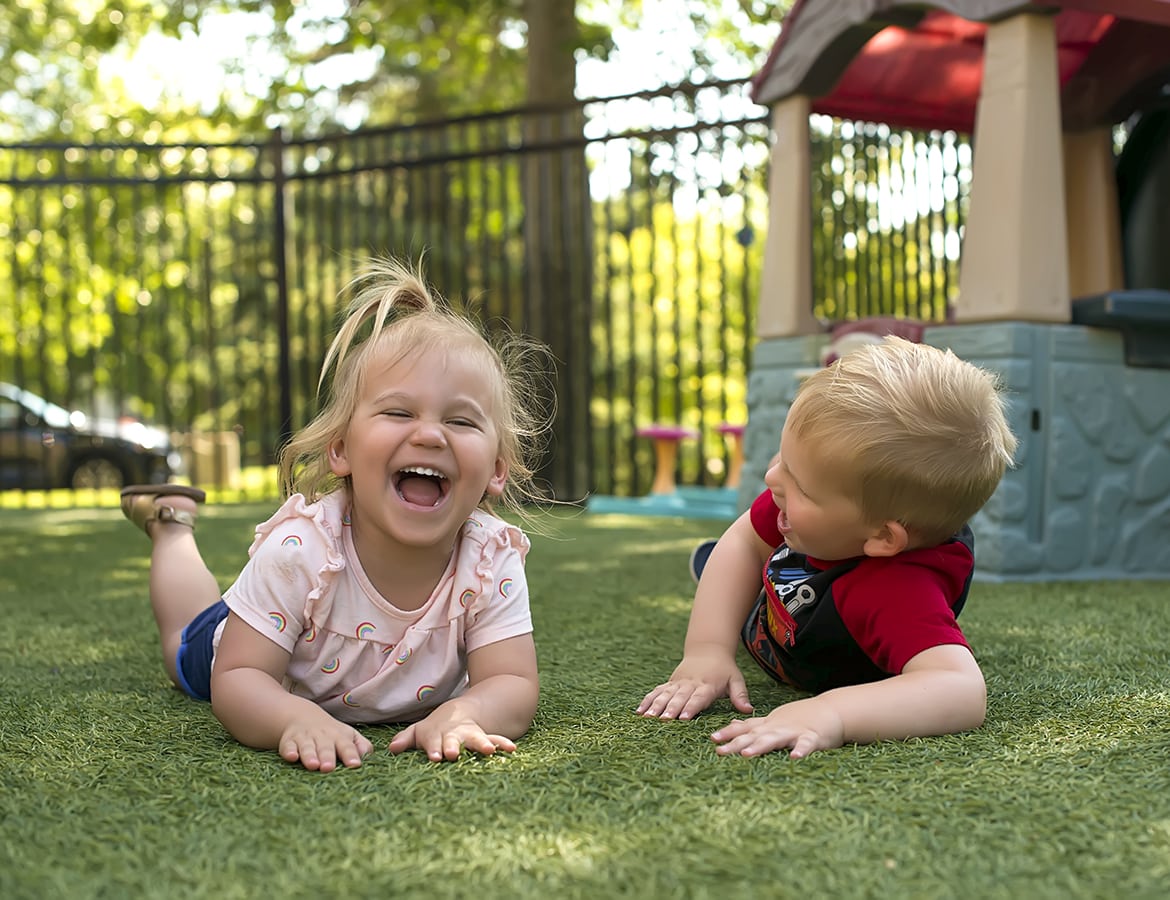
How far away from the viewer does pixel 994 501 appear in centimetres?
405

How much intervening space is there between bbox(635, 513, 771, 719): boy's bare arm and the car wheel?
1143 cm

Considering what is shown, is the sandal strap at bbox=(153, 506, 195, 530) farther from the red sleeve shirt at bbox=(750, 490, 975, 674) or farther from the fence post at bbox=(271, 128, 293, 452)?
the fence post at bbox=(271, 128, 293, 452)

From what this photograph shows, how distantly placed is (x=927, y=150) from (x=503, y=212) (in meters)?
3.56

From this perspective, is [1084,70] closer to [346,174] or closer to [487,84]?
[346,174]

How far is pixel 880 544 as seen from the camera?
6.49 ft

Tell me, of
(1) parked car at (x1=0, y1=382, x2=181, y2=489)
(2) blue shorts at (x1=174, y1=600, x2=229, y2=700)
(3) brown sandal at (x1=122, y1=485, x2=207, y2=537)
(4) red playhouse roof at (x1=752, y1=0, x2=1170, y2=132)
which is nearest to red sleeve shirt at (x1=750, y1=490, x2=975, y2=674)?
(2) blue shorts at (x1=174, y1=600, x2=229, y2=700)

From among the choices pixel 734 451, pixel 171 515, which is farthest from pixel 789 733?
pixel 734 451

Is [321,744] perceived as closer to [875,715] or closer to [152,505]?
[875,715]

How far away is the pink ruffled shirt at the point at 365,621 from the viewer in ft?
6.49

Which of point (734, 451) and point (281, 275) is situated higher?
point (281, 275)

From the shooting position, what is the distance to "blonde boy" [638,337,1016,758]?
5.99ft

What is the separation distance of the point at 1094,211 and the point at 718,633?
378 centimetres

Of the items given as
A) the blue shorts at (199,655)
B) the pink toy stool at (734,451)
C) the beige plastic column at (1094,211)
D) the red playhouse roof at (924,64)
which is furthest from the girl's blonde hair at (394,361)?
the pink toy stool at (734,451)

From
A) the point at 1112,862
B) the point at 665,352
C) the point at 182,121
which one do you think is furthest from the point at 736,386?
the point at 1112,862
